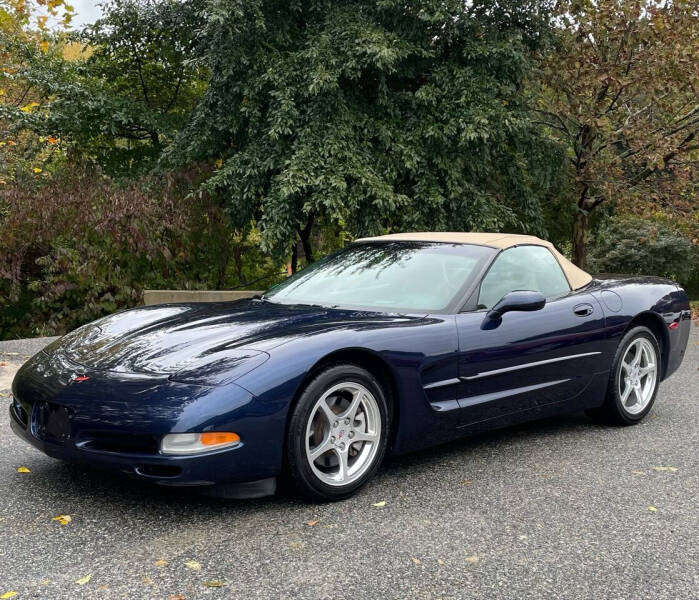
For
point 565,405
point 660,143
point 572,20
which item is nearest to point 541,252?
point 565,405

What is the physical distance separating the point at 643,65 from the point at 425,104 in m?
4.15

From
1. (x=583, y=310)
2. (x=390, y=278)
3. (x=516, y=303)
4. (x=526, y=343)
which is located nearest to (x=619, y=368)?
(x=583, y=310)

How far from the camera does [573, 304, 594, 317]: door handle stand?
5.26 meters

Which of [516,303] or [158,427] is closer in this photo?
[158,427]

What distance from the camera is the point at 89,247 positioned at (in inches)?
444

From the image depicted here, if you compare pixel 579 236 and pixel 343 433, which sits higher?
pixel 579 236

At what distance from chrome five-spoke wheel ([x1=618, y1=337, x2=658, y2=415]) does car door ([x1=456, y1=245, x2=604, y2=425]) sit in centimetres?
45

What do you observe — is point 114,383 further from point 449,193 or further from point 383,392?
point 449,193

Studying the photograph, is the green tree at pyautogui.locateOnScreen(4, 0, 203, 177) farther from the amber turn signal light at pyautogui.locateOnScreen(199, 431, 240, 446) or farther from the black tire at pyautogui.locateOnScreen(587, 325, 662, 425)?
the amber turn signal light at pyautogui.locateOnScreen(199, 431, 240, 446)

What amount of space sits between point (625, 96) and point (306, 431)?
12396 millimetres

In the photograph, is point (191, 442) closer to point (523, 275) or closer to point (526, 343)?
point (526, 343)

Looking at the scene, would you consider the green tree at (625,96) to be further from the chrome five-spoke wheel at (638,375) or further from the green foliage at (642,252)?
the chrome five-spoke wheel at (638,375)

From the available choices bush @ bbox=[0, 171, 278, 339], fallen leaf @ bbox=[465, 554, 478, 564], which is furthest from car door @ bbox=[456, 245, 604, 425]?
bush @ bbox=[0, 171, 278, 339]

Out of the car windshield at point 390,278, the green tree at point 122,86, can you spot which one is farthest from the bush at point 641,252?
the car windshield at point 390,278
